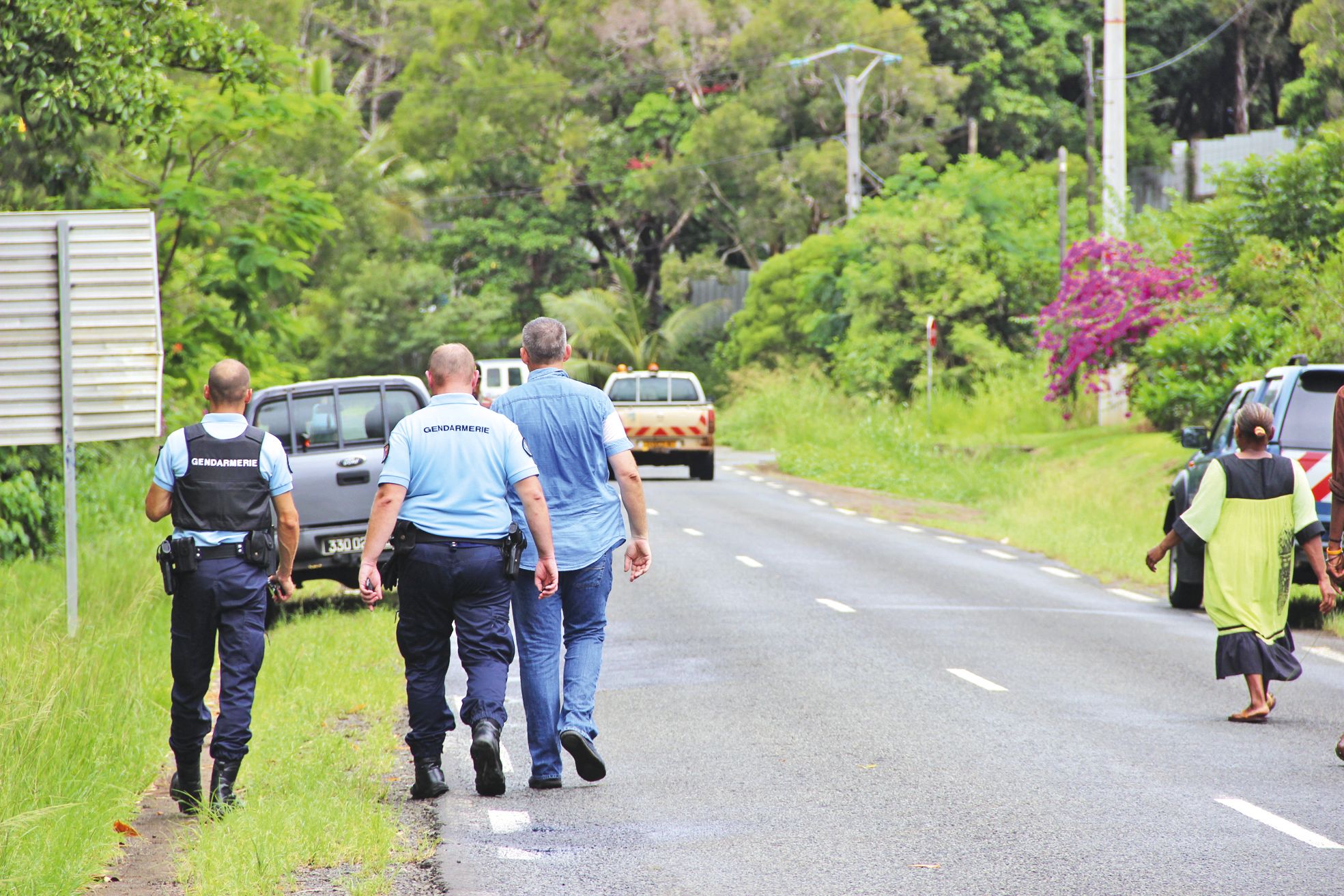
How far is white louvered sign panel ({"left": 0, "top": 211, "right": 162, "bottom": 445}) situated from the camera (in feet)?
36.0

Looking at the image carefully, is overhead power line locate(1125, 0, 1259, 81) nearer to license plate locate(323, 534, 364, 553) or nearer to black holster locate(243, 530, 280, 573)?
license plate locate(323, 534, 364, 553)

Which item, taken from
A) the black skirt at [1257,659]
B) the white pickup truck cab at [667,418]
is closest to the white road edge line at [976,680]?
the black skirt at [1257,659]

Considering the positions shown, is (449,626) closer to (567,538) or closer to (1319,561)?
(567,538)

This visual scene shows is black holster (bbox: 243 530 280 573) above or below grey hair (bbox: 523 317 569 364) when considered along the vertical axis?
below

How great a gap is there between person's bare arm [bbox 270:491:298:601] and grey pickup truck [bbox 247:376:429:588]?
228 inches

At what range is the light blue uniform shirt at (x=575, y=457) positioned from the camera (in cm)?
759

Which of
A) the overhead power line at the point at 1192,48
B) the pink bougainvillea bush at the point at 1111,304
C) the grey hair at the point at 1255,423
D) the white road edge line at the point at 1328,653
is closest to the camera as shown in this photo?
the grey hair at the point at 1255,423

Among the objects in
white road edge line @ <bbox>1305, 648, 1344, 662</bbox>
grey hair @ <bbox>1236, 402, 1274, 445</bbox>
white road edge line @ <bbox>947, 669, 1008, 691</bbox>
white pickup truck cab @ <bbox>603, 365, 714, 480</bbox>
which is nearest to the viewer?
grey hair @ <bbox>1236, 402, 1274, 445</bbox>

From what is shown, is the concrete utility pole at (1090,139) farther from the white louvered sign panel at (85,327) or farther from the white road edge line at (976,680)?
the white louvered sign panel at (85,327)

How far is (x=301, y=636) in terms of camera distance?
12656mm

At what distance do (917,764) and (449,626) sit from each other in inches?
89.8

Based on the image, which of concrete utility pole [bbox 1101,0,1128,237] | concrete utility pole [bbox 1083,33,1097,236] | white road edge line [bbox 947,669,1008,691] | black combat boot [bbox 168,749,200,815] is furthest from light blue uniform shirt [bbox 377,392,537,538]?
concrete utility pole [bbox 1083,33,1097,236]

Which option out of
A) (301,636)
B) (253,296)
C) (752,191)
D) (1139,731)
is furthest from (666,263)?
(1139,731)

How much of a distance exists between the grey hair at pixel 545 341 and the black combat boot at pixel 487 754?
1581 millimetres
